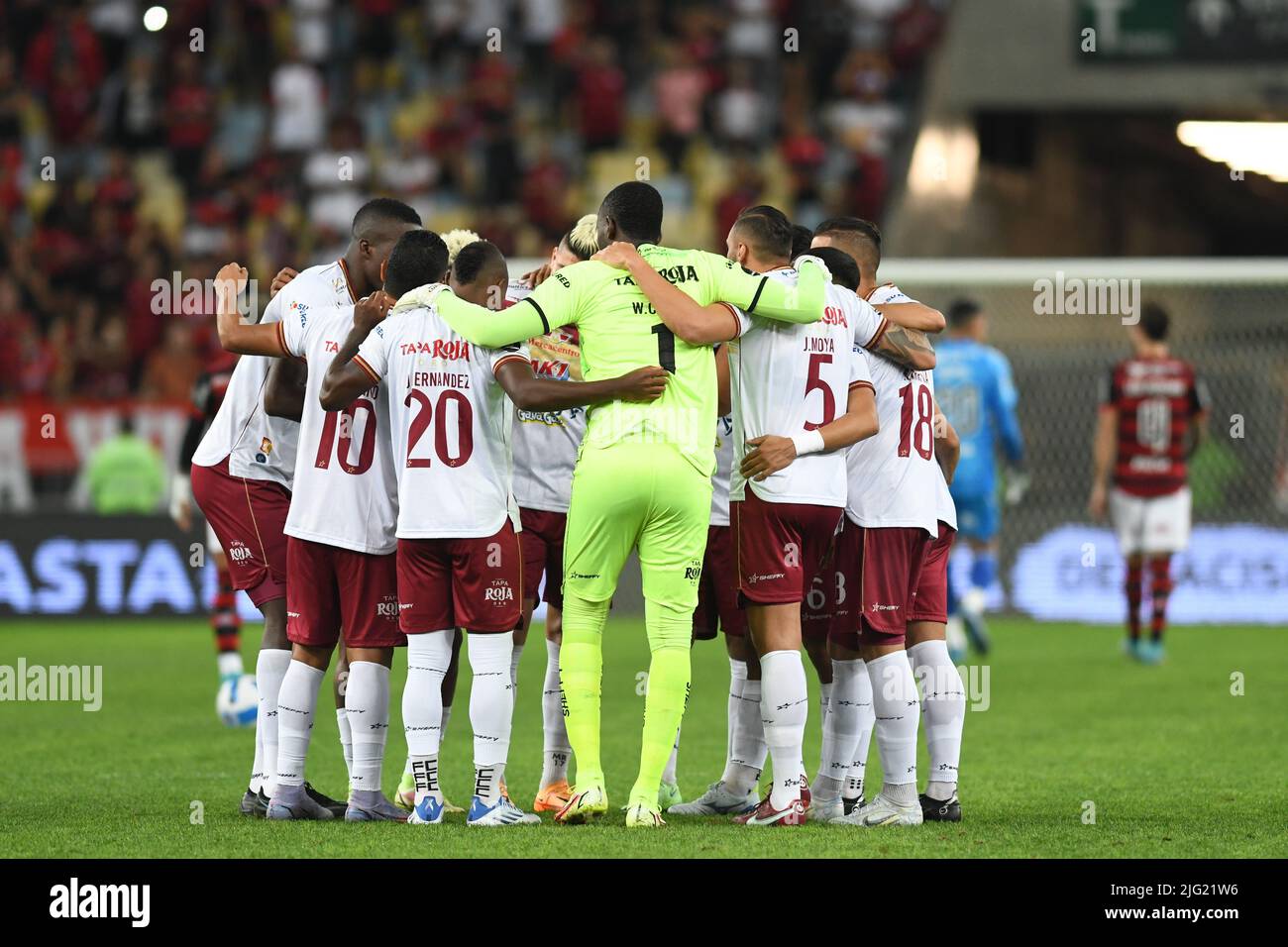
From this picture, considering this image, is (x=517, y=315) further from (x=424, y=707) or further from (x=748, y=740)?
(x=748, y=740)

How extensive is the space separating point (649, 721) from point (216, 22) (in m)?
18.0

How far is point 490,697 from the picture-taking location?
21.4ft

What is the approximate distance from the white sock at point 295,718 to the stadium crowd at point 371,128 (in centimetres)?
1300

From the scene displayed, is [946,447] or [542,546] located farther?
[946,447]

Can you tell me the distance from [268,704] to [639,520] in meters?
1.68

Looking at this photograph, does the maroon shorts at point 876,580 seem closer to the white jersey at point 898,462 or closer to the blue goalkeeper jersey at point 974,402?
the white jersey at point 898,462

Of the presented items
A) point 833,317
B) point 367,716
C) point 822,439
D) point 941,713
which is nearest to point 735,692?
point 941,713

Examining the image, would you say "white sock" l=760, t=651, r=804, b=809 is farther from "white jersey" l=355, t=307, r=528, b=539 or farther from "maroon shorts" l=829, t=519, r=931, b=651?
"white jersey" l=355, t=307, r=528, b=539

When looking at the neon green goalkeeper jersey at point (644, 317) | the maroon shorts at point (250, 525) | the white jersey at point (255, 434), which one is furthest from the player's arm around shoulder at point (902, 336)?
the maroon shorts at point (250, 525)

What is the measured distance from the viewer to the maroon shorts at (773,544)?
21.2ft

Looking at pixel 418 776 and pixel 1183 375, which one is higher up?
pixel 1183 375

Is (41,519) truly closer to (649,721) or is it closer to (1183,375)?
(1183,375)

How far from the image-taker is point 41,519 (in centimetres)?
1570
